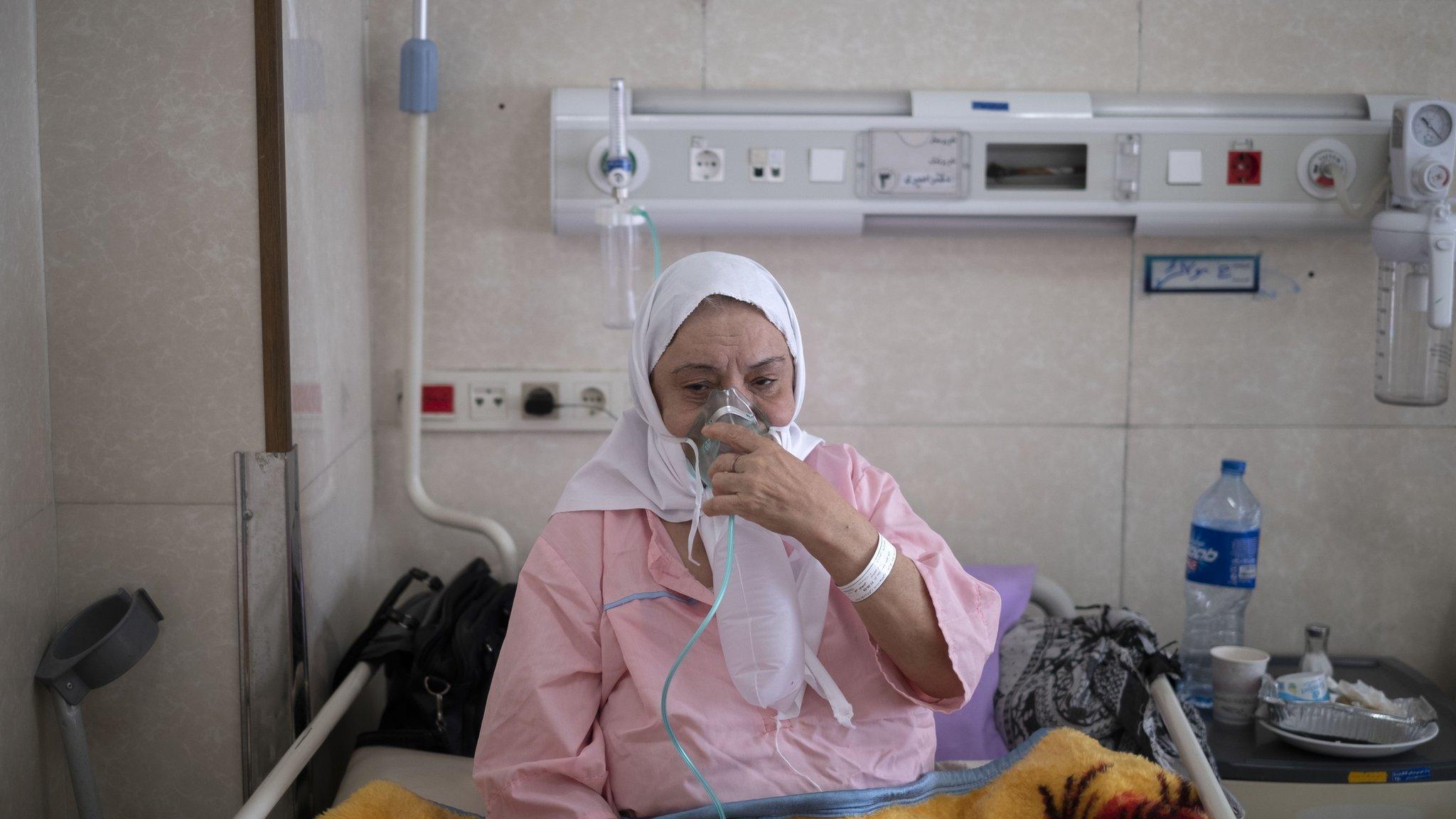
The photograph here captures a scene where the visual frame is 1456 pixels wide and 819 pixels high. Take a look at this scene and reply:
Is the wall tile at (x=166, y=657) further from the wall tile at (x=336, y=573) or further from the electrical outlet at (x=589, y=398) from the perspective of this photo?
the electrical outlet at (x=589, y=398)

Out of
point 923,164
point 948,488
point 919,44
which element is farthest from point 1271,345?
point 919,44

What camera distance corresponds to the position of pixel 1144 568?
2.46m

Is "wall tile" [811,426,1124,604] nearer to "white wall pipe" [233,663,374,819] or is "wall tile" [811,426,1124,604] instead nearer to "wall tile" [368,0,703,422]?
→ "wall tile" [368,0,703,422]

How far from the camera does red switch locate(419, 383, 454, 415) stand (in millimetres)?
2334

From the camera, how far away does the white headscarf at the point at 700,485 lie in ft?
4.96

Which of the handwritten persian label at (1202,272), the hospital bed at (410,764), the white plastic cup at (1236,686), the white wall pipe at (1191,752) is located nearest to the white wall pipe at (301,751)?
the hospital bed at (410,764)

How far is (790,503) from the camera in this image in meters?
1.39

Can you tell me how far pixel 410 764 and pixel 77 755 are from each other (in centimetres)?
55

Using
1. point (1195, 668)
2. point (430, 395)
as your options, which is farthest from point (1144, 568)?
point (430, 395)

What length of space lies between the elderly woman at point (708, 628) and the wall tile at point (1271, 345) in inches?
39.3

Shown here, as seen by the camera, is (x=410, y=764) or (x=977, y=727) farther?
(x=977, y=727)

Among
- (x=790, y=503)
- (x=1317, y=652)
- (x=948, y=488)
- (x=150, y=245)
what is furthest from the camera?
(x=948, y=488)

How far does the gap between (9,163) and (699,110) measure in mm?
1168

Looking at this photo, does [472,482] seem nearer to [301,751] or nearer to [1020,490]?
[301,751]
